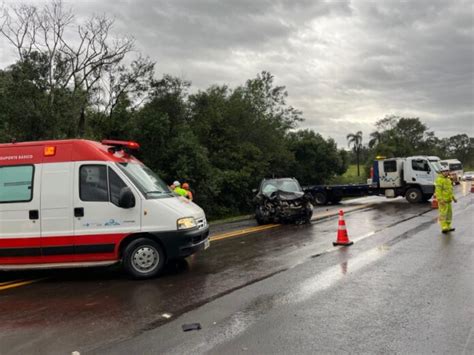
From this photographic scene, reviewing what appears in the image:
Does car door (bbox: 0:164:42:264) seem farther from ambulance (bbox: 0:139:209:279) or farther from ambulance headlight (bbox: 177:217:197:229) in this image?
ambulance headlight (bbox: 177:217:197:229)

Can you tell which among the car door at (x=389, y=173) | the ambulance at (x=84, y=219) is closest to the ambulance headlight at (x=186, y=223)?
the ambulance at (x=84, y=219)

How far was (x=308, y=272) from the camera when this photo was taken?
24.6 ft

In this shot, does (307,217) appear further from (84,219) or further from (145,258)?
(84,219)

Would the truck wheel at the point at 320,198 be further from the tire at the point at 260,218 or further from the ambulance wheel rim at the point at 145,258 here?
the ambulance wheel rim at the point at 145,258

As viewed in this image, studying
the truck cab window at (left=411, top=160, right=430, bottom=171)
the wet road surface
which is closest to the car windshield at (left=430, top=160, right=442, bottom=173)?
the truck cab window at (left=411, top=160, right=430, bottom=171)

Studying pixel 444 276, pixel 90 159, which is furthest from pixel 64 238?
pixel 444 276

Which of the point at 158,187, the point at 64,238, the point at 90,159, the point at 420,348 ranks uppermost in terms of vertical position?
the point at 90,159

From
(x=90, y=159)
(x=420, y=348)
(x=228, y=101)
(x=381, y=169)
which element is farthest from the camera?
(x=228, y=101)

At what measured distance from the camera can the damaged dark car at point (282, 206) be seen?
599 inches

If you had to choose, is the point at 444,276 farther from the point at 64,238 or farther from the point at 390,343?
the point at 64,238

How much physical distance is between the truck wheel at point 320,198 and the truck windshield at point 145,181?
19.2 meters

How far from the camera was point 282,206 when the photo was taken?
15.2 meters

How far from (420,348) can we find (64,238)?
5626 millimetres


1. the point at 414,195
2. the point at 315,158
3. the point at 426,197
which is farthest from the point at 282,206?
the point at 315,158
